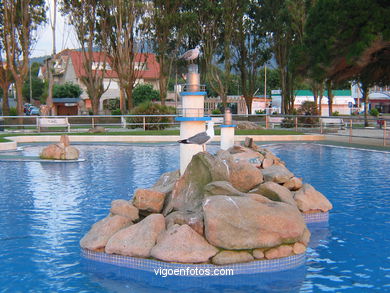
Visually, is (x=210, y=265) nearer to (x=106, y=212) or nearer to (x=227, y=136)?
(x=106, y=212)

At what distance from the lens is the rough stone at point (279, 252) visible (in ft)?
22.3

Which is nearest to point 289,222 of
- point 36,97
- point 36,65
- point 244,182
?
point 244,182

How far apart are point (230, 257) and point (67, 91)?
54399 millimetres

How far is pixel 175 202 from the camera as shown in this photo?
8.16 meters

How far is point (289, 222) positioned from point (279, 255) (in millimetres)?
483

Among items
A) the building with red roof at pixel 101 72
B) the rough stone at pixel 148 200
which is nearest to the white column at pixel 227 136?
the rough stone at pixel 148 200

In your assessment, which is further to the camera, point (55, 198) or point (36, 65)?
point (36, 65)

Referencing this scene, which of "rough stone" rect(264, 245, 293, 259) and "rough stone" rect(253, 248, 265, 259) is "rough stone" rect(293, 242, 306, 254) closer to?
"rough stone" rect(264, 245, 293, 259)

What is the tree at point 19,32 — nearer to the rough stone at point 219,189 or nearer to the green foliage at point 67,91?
the green foliage at point 67,91

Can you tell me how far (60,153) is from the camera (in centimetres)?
1758

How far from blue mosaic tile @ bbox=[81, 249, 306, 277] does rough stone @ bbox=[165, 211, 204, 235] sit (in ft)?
2.02

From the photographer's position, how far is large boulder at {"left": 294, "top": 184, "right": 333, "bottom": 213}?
9.15 m

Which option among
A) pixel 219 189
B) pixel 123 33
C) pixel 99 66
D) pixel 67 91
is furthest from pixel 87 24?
pixel 219 189

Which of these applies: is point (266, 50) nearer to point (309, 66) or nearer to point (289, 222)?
point (309, 66)
